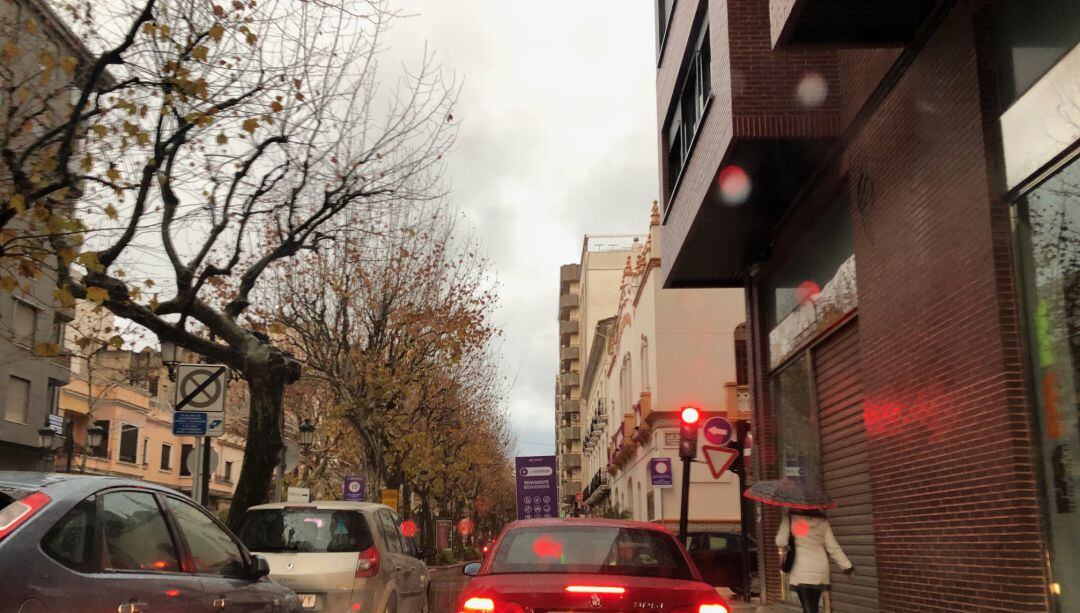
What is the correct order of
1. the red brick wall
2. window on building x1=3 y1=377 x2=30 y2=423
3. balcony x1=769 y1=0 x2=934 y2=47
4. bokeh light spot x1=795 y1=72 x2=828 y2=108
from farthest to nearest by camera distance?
window on building x1=3 y1=377 x2=30 y2=423
bokeh light spot x1=795 y1=72 x2=828 y2=108
balcony x1=769 y1=0 x2=934 y2=47
the red brick wall

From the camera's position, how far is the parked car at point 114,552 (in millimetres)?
4289

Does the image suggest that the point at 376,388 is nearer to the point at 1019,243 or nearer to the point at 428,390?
the point at 428,390

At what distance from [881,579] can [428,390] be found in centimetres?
2311

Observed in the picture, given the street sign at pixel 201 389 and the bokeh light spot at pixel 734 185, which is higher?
the bokeh light spot at pixel 734 185

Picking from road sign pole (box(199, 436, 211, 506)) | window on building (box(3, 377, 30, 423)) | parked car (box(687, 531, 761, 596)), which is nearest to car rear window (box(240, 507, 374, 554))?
road sign pole (box(199, 436, 211, 506))

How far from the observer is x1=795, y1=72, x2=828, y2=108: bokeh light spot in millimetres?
13195

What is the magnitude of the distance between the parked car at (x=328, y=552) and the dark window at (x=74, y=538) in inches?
227

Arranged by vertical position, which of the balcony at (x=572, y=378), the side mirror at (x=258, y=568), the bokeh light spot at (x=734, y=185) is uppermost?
the balcony at (x=572, y=378)

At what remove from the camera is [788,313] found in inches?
673

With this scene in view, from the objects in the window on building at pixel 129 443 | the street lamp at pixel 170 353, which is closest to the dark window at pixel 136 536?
the street lamp at pixel 170 353

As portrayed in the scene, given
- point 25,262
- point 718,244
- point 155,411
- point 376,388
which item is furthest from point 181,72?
point 155,411

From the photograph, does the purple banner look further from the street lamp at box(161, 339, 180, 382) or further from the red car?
the red car

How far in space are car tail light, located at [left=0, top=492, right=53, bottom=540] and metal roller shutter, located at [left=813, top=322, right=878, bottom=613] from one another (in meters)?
10.3

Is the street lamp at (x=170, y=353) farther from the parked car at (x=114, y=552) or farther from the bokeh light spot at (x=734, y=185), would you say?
the parked car at (x=114, y=552)
